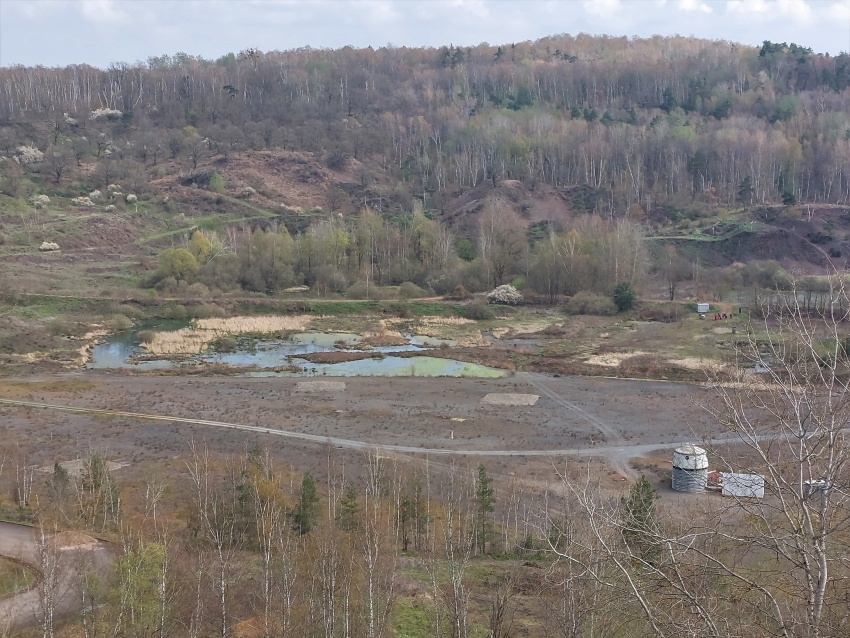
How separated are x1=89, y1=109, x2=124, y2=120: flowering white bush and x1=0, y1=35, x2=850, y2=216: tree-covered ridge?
26 cm

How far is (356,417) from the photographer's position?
39.9m

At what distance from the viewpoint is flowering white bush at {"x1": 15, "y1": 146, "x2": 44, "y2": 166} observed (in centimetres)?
11656

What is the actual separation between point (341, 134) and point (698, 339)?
9502 cm

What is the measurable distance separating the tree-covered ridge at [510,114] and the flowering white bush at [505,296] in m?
31.4

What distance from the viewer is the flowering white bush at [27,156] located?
117 metres

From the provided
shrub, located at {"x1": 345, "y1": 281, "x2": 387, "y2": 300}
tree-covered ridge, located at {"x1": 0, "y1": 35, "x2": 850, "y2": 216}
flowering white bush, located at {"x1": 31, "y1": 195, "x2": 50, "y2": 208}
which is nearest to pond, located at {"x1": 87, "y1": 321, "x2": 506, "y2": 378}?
shrub, located at {"x1": 345, "y1": 281, "x2": 387, "y2": 300}

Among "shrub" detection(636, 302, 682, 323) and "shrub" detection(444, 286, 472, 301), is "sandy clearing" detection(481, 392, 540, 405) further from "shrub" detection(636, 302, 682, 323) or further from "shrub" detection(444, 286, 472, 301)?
"shrub" detection(444, 286, 472, 301)

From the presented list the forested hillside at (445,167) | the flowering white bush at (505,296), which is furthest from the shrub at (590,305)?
the flowering white bush at (505,296)

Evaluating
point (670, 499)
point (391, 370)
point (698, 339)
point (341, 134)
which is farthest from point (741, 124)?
point (670, 499)

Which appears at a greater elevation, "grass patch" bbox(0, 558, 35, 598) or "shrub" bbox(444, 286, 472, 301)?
"grass patch" bbox(0, 558, 35, 598)

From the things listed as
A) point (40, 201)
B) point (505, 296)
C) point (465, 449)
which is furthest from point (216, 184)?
point (465, 449)

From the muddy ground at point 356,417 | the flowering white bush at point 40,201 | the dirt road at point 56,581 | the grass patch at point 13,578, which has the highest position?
the flowering white bush at point 40,201

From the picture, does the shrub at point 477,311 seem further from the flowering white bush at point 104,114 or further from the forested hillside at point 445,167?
the flowering white bush at point 104,114

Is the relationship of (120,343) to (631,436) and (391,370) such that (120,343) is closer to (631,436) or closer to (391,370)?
(391,370)
